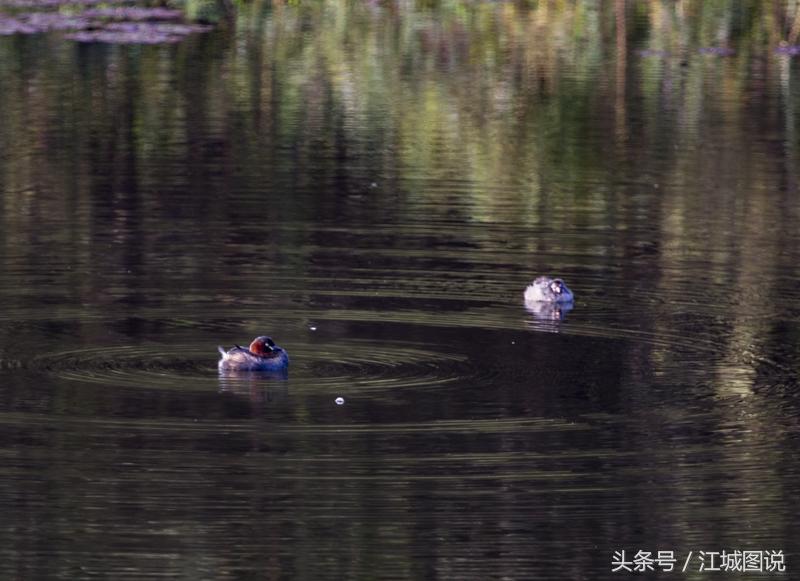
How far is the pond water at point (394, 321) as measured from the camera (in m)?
10.5

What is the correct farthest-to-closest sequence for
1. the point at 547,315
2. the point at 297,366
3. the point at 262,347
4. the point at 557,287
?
the point at 557,287 < the point at 547,315 < the point at 297,366 < the point at 262,347

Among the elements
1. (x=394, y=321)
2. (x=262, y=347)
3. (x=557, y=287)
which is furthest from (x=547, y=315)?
(x=262, y=347)

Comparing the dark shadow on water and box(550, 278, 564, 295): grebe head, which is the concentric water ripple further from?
box(550, 278, 564, 295): grebe head

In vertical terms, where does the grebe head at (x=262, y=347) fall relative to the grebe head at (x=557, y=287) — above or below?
above

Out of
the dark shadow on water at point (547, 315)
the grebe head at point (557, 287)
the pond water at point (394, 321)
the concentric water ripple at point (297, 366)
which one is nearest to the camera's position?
the pond water at point (394, 321)

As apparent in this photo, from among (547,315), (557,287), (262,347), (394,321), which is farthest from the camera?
(557,287)

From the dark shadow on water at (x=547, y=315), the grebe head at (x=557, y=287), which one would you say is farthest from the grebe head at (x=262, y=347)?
the grebe head at (x=557, y=287)

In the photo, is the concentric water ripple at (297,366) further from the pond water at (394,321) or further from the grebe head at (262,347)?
the grebe head at (262,347)

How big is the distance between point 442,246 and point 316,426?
20.8 ft

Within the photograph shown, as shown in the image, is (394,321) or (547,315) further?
(547,315)

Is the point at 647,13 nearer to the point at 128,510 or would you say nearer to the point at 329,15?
the point at 329,15

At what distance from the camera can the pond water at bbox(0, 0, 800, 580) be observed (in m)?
10.5

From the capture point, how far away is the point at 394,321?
1515 cm

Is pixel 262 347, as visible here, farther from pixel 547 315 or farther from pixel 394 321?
pixel 547 315
